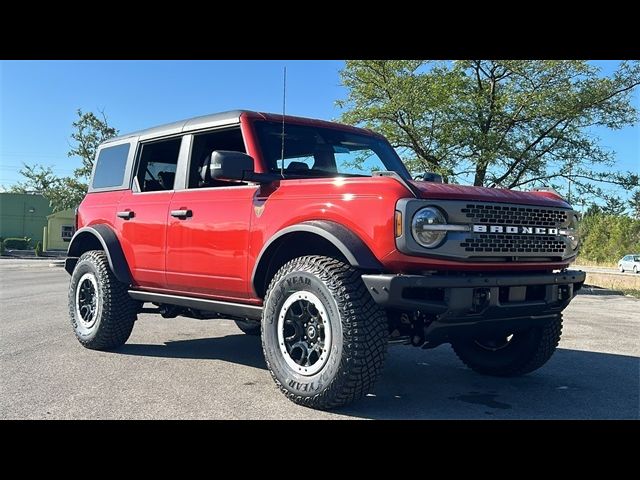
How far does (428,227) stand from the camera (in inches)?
142

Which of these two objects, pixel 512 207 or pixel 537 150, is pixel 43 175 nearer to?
pixel 537 150

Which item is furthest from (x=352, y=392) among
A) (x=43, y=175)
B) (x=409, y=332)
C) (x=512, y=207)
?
(x=43, y=175)

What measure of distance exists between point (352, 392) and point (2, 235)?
5592 cm

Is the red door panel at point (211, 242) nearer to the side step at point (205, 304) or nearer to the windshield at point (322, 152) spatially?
the side step at point (205, 304)

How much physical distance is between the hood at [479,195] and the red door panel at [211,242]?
144 centimetres

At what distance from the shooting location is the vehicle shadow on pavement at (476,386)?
3949 millimetres

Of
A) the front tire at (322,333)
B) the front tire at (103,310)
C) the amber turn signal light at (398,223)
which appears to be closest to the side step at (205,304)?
the front tire at (103,310)

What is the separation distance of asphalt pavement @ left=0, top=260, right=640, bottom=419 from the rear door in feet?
2.82

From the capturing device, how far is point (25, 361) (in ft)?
17.5

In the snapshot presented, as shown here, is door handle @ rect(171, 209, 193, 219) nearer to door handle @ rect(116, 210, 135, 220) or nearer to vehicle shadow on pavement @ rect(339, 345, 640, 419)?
door handle @ rect(116, 210, 135, 220)

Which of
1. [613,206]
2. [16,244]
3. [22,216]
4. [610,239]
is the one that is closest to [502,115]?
[613,206]

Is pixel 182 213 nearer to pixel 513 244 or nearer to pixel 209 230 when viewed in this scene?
A: pixel 209 230

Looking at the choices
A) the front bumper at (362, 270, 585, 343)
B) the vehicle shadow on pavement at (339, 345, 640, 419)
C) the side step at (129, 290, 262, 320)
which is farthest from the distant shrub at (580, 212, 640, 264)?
the side step at (129, 290, 262, 320)

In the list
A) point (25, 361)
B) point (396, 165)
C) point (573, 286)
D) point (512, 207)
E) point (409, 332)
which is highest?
point (396, 165)
